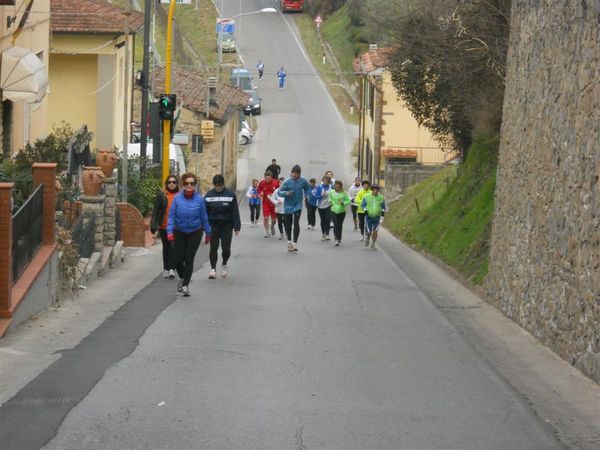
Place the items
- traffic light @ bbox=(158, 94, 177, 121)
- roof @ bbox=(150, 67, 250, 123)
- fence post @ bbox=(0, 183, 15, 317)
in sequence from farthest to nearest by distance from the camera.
Answer: roof @ bbox=(150, 67, 250, 123)
traffic light @ bbox=(158, 94, 177, 121)
fence post @ bbox=(0, 183, 15, 317)

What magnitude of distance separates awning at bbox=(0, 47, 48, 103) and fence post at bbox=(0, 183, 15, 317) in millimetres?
9773

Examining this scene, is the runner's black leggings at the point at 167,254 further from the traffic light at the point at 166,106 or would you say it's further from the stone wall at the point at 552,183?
the traffic light at the point at 166,106

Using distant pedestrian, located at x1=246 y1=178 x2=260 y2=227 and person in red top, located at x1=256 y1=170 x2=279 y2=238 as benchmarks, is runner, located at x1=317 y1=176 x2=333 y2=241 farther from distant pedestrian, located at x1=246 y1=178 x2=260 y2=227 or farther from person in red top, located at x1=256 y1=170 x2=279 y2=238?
distant pedestrian, located at x1=246 y1=178 x2=260 y2=227

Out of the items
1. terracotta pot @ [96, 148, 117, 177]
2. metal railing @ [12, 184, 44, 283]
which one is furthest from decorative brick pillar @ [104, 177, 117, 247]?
metal railing @ [12, 184, 44, 283]

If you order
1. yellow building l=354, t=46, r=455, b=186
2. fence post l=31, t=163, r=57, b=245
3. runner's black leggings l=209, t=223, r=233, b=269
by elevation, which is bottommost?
runner's black leggings l=209, t=223, r=233, b=269

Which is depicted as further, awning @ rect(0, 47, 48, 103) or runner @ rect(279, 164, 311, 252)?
runner @ rect(279, 164, 311, 252)

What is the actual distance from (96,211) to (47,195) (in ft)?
14.8

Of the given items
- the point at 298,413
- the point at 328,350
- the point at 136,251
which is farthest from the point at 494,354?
the point at 136,251

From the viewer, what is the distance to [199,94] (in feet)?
179

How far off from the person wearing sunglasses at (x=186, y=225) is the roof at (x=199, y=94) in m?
32.4

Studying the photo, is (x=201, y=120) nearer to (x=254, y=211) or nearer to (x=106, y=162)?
(x=254, y=211)

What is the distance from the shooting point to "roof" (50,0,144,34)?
112 ft

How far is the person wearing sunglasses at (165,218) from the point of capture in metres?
19.6

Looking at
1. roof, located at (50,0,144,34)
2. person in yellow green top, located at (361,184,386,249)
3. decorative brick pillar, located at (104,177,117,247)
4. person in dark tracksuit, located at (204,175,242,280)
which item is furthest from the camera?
roof, located at (50,0,144,34)
